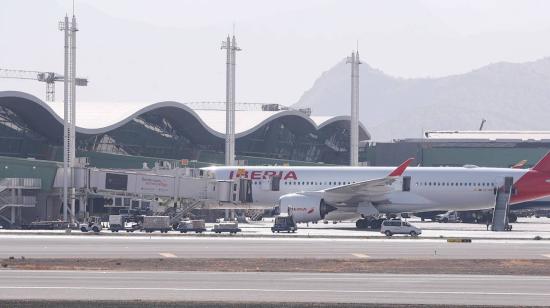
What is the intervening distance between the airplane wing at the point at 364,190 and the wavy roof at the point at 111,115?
3472cm

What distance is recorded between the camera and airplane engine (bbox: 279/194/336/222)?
2936 inches

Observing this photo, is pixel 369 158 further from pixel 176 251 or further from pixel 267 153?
pixel 176 251

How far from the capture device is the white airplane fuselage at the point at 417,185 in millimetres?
78438

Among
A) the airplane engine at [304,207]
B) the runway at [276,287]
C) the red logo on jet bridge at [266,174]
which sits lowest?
the runway at [276,287]

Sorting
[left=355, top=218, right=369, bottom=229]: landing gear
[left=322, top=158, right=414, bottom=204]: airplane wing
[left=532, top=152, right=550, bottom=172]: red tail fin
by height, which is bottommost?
[left=355, top=218, right=369, bottom=229]: landing gear

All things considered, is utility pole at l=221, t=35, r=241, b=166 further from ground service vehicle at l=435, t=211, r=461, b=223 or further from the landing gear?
the landing gear

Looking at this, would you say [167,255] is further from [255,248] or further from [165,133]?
[165,133]

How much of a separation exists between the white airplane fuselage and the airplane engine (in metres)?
3.15

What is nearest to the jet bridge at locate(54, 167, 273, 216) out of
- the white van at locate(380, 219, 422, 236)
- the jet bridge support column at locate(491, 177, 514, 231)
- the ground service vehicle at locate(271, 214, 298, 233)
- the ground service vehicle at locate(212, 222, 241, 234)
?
the ground service vehicle at locate(271, 214, 298, 233)

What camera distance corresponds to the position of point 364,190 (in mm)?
75938

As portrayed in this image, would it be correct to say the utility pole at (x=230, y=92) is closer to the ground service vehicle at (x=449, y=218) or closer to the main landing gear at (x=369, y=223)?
the ground service vehicle at (x=449, y=218)

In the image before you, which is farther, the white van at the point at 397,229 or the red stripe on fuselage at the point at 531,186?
the red stripe on fuselage at the point at 531,186

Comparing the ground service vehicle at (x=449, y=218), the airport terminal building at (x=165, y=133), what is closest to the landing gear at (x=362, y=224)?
the ground service vehicle at (x=449, y=218)

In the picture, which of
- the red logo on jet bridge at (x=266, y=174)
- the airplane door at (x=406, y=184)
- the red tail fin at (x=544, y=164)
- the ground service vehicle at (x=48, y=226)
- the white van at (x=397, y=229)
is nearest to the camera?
the white van at (x=397, y=229)
